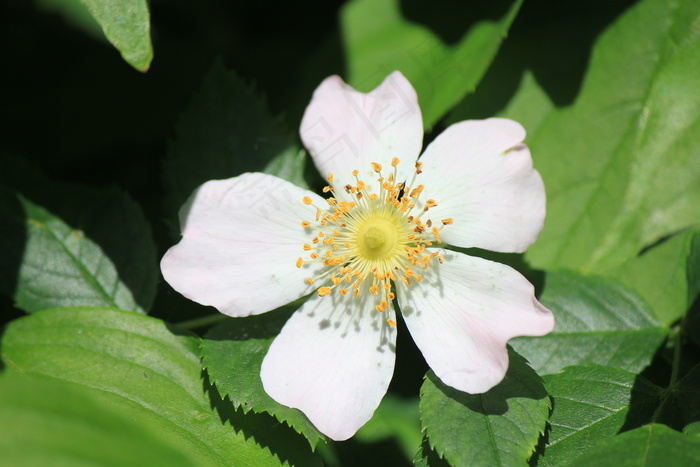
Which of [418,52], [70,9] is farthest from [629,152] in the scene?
[70,9]

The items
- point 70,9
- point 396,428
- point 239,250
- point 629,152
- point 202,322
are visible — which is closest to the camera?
point 239,250

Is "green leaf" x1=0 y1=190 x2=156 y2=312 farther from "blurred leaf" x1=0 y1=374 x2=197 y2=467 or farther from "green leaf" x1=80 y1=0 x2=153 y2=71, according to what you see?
"blurred leaf" x1=0 y1=374 x2=197 y2=467

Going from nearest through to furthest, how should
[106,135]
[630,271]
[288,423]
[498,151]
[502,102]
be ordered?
[288,423] < [498,151] < [630,271] < [502,102] < [106,135]

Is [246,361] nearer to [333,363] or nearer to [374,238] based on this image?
[333,363]

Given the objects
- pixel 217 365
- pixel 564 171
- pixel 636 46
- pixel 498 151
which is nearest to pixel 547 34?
pixel 636 46

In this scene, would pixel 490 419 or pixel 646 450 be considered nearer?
pixel 646 450

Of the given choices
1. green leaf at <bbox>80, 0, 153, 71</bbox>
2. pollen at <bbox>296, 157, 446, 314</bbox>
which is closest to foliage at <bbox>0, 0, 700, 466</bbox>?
green leaf at <bbox>80, 0, 153, 71</bbox>

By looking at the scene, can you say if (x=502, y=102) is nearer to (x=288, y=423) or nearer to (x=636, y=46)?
(x=636, y=46)
